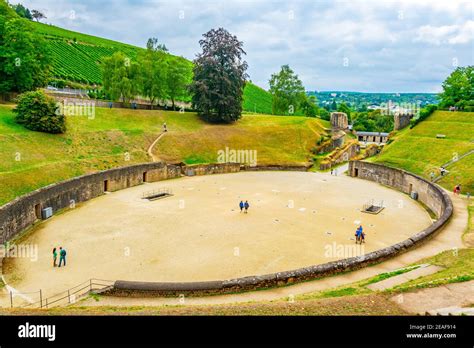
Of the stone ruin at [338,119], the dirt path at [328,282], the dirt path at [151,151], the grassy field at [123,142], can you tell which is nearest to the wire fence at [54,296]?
the dirt path at [328,282]

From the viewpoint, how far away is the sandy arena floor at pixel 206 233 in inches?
639

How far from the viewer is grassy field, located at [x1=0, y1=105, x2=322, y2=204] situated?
27391 mm

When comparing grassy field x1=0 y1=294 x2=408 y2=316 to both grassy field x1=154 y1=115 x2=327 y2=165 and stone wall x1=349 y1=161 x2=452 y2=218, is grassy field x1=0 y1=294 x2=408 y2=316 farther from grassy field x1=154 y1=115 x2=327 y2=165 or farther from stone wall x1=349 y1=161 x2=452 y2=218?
grassy field x1=154 y1=115 x2=327 y2=165

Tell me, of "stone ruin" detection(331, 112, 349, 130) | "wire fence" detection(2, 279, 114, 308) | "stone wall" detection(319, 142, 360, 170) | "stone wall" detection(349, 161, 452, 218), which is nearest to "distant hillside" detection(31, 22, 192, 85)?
"stone ruin" detection(331, 112, 349, 130)

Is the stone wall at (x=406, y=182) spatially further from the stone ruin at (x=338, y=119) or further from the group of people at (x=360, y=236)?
the stone ruin at (x=338, y=119)

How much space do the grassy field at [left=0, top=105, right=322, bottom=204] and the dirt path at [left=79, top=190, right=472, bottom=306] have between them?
580 inches

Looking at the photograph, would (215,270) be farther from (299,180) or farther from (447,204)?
(299,180)

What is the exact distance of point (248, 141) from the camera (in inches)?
1903

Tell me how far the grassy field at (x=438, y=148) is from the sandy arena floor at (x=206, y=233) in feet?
16.6

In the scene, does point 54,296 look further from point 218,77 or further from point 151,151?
point 218,77
